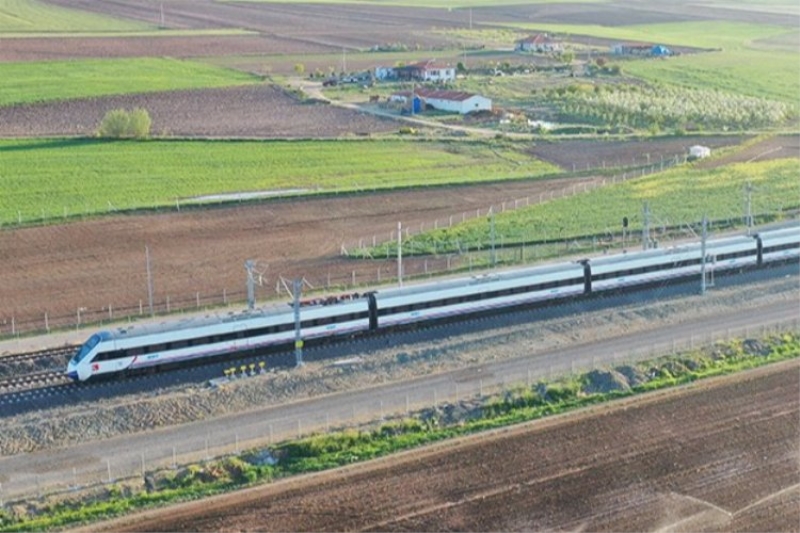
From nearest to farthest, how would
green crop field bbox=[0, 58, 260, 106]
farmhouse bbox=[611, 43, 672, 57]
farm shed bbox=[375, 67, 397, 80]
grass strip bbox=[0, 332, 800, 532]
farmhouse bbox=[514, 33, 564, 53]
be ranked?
1. grass strip bbox=[0, 332, 800, 532]
2. green crop field bbox=[0, 58, 260, 106]
3. farm shed bbox=[375, 67, 397, 80]
4. farmhouse bbox=[611, 43, 672, 57]
5. farmhouse bbox=[514, 33, 564, 53]

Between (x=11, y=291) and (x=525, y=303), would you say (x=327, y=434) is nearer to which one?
(x=525, y=303)

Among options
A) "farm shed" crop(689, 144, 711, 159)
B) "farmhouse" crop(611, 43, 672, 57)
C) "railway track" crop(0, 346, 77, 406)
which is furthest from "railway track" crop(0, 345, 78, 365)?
"farmhouse" crop(611, 43, 672, 57)

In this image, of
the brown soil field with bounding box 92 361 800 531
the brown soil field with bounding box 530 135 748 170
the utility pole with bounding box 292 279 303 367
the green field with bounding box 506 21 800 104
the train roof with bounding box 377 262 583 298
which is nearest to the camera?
the brown soil field with bounding box 92 361 800 531

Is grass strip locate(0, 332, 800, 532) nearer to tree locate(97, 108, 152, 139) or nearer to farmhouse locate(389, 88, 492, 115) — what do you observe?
tree locate(97, 108, 152, 139)

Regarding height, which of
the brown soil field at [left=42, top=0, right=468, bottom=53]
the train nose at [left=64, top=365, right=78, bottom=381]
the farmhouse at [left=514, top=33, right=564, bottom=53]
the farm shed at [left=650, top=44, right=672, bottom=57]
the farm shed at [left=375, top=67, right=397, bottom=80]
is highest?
the brown soil field at [left=42, top=0, right=468, bottom=53]

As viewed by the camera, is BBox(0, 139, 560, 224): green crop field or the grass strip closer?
the grass strip

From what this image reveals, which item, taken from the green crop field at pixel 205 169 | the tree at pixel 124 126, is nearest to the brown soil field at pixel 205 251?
the green crop field at pixel 205 169

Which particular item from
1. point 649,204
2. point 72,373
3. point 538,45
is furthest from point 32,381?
point 538,45

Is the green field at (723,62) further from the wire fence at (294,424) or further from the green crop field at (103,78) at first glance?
the wire fence at (294,424)
